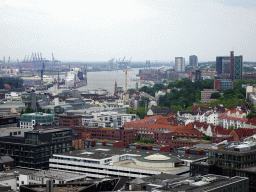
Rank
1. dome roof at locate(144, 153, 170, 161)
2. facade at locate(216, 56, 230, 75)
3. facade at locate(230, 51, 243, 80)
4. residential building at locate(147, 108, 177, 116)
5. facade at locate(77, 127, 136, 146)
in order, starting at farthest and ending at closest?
facade at locate(216, 56, 230, 75), facade at locate(230, 51, 243, 80), residential building at locate(147, 108, 177, 116), facade at locate(77, 127, 136, 146), dome roof at locate(144, 153, 170, 161)

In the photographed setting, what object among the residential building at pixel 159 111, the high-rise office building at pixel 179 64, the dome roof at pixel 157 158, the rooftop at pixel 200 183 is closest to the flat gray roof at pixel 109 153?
the dome roof at pixel 157 158

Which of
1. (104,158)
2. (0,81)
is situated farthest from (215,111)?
(0,81)

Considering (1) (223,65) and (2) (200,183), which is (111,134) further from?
(1) (223,65)

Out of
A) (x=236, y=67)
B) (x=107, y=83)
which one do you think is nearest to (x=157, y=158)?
(x=236, y=67)

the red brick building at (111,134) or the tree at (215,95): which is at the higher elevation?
the tree at (215,95)

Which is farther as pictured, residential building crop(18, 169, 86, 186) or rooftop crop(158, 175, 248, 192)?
residential building crop(18, 169, 86, 186)

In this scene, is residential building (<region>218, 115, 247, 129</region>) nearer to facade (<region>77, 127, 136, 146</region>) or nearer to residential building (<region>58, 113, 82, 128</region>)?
facade (<region>77, 127, 136, 146</region>)

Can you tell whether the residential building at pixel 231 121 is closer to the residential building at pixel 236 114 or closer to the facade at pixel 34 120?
the residential building at pixel 236 114

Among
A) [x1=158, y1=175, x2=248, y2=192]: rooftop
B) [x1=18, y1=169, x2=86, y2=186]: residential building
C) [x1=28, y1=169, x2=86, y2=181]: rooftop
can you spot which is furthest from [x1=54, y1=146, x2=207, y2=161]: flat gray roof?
[x1=158, y1=175, x2=248, y2=192]: rooftop

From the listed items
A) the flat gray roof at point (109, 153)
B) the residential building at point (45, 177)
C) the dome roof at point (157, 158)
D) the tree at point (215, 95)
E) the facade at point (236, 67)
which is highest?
the facade at point (236, 67)
